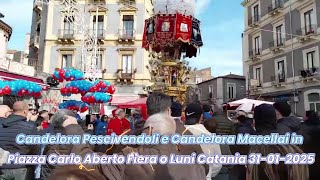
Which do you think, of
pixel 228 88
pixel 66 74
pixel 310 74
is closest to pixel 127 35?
pixel 228 88

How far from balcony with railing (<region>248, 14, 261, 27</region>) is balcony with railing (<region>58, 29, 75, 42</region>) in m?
18.0

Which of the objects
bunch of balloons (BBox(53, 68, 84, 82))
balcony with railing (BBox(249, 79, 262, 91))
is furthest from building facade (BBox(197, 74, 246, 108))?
bunch of balloons (BBox(53, 68, 84, 82))

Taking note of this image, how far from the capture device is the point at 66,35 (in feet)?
92.4

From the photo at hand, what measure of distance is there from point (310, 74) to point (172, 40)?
1590 cm

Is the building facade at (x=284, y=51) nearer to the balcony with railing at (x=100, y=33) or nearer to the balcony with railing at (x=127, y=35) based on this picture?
the balcony with railing at (x=127, y=35)

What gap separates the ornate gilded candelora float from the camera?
1067 cm

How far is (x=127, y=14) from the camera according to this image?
28.2 metres

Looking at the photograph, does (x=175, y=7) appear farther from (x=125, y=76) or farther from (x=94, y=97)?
(x=125, y=76)

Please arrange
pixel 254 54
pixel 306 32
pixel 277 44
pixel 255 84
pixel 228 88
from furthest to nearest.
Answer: pixel 228 88, pixel 254 54, pixel 255 84, pixel 277 44, pixel 306 32

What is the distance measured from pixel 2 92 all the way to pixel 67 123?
8.09 meters

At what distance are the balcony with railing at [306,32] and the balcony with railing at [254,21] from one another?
5657 mm

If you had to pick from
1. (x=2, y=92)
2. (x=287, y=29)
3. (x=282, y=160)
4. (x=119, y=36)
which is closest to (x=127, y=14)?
(x=119, y=36)

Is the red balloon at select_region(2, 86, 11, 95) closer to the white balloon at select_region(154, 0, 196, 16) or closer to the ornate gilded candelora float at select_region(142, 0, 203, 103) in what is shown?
the ornate gilded candelora float at select_region(142, 0, 203, 103)

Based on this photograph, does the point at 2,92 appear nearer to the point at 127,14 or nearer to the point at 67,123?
the point at 67,123
